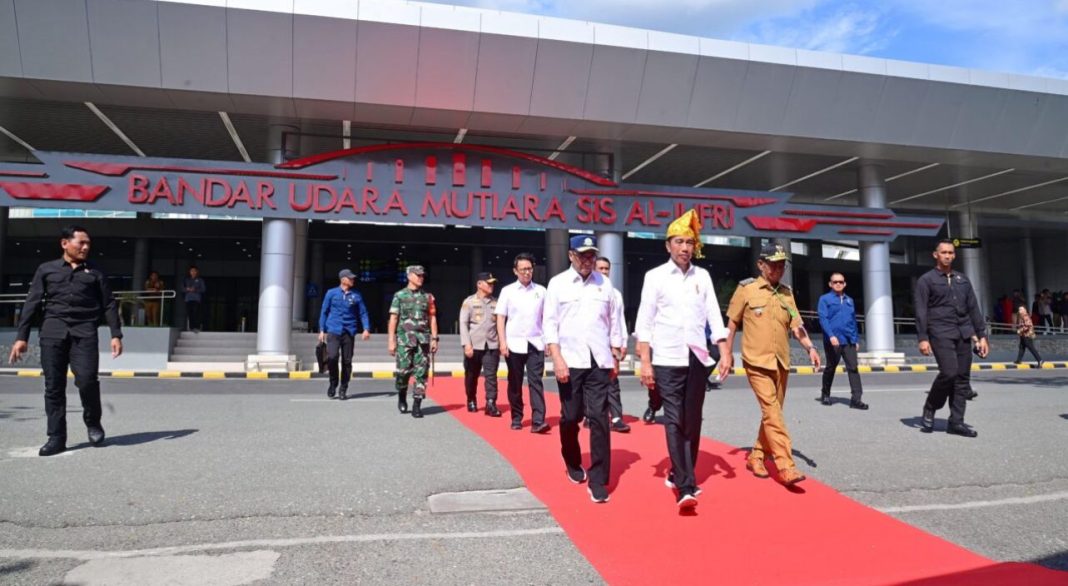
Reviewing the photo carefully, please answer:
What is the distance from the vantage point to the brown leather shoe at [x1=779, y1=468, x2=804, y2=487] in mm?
4367

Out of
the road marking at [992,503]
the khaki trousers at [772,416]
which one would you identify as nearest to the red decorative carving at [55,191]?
the khaki trousers at [772,416]

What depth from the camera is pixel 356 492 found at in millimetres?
4242

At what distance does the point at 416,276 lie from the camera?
26.1ft

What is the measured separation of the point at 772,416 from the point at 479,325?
14.1 ft

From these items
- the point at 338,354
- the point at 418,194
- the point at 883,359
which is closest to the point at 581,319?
the point at 338,354

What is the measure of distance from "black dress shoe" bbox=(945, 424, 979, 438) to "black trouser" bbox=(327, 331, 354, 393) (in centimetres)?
788

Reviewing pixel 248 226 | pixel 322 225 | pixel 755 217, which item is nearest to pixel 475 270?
pixel 322 225

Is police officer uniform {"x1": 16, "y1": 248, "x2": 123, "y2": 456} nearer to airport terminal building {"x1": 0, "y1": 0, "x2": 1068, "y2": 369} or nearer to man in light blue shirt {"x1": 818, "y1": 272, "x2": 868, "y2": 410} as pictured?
man in light blue shirt {"x1": 818, "y1": 272, "x2": 868, "y2": 410}

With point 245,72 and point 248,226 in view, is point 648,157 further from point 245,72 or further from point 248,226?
point 248,226

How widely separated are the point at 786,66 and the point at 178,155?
18997mm

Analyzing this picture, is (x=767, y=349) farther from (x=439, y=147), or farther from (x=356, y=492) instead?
(x=439, y=147)

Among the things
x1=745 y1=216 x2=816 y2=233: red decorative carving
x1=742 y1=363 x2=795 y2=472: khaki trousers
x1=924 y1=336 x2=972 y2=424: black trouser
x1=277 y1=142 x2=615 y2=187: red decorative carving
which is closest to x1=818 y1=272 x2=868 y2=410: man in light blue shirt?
x1=924 y1=336 x2=972 y2=424: black trouser

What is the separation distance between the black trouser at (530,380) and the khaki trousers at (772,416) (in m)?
2.39

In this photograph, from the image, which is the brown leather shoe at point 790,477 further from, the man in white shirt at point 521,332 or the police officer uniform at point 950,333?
the police officer uniform at point 950,333
